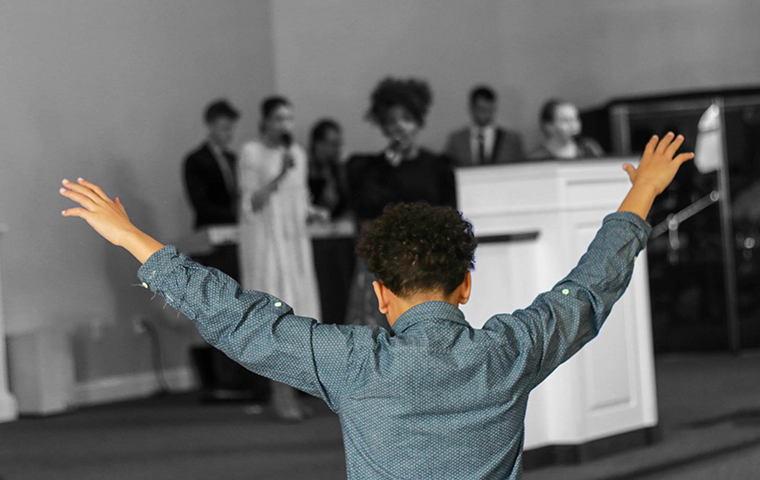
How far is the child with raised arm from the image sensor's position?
110 cm

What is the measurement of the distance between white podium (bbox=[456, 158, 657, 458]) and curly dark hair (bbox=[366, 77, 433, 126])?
1.82 ft

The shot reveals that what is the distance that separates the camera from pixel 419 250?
1157 millimetres

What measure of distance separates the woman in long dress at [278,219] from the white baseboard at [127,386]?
1850 millimetres

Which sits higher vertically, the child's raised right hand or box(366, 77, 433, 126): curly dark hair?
box(366, 77, 433, 126): curly dark hair

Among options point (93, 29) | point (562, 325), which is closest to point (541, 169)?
point (562, 325)

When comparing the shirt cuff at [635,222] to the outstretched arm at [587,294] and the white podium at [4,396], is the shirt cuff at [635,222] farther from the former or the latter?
the white podium at [4,396]

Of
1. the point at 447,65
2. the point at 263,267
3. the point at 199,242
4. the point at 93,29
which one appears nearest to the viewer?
the point at 263,267

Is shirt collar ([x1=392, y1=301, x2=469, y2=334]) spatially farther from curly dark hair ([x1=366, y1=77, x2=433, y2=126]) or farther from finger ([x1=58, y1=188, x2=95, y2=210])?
curly dark hair ([x1=366, y1=77, x2=433, y2=126])

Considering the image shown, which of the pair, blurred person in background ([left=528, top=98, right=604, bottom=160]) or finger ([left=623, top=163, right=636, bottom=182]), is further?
blurred person in background ([left=528, top=98, right=604, bottom=160])

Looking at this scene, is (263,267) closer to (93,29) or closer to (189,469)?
(189,469)

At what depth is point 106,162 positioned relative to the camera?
575 centimetres

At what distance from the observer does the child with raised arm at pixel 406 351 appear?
1104 mm

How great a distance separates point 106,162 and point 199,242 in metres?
1.15

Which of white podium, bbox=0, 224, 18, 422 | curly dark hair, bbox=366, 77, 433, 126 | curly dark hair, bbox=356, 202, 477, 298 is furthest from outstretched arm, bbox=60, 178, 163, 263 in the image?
white podium, bbox=0, 224, 18, 422
